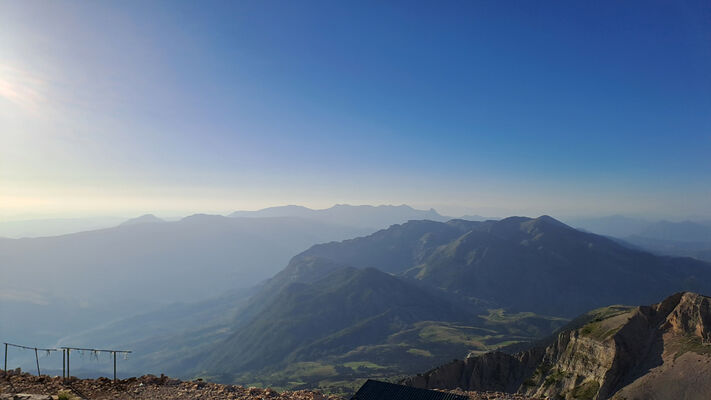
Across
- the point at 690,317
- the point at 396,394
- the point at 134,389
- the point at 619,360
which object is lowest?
the point at 619,360

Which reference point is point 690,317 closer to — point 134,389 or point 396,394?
point 396,394

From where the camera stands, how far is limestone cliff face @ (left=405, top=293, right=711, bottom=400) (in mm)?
44094

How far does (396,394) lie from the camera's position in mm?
30250

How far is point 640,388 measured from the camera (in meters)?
43.3

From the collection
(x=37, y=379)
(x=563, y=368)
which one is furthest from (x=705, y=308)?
(x=37, y=379)

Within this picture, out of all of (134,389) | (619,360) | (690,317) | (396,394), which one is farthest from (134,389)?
(690,317)

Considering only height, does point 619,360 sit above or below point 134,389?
below

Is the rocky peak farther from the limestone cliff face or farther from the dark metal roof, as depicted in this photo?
the dark metal roof

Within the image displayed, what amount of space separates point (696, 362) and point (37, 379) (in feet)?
216

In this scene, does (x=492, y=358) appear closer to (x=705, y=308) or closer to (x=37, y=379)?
(x=705, y=308)

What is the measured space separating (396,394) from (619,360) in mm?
43534

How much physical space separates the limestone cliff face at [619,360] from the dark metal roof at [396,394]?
29616 mm

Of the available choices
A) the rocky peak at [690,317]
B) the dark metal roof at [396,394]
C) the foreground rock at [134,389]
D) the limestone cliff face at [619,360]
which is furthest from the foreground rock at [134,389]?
→ the rocky peak at [690,317]

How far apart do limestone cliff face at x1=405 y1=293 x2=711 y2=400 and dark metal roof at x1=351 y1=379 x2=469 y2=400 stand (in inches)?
1166
